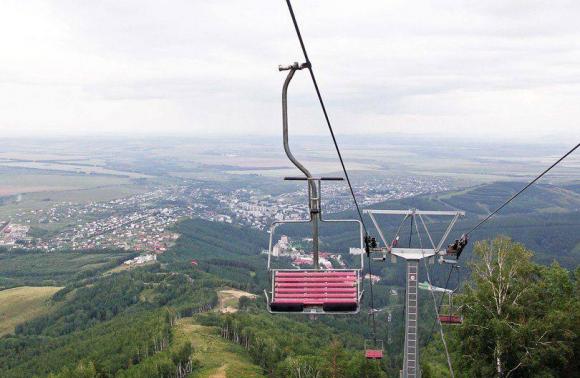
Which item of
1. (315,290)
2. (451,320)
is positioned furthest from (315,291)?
(451,320)

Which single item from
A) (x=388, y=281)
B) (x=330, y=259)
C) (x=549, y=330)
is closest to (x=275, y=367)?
(x=549, y=330)

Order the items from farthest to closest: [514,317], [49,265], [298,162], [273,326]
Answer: [49,265] < [273,326] < [514,317] < [298,162]

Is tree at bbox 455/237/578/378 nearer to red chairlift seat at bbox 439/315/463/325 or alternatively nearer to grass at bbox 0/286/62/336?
red chairlift seat at bbox 439/315/463/325

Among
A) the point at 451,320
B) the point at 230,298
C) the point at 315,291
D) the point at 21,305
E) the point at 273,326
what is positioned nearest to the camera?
the point at 315,291

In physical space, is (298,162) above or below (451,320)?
above

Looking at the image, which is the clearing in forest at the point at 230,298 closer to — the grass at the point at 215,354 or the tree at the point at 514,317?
the grass at the point at 215,354

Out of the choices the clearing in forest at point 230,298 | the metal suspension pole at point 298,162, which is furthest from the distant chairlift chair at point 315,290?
the clearing in forest at point 230,298

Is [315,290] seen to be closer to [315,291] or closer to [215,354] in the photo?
[315,291]
